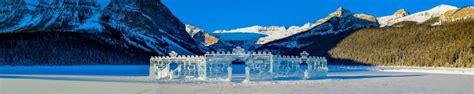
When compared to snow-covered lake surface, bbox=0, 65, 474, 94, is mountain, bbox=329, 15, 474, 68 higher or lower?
higher

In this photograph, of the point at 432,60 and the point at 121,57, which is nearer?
the point at 432,60

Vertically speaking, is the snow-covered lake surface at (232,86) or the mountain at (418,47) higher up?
the mountain at (418,47)

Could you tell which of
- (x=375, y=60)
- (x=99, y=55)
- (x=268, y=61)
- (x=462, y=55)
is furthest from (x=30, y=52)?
(x=268, y=61)

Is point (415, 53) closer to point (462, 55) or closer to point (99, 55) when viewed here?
point (462, 55)

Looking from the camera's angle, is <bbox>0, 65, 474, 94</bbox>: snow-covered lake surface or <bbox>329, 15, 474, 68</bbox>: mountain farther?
<bbox>329, 15, 474, 68</bbox>: mountain

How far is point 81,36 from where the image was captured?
195 metres

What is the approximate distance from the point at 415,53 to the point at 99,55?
81560 millimetres

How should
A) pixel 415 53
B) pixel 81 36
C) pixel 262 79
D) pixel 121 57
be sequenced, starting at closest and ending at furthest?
pixel 262 79 → pixel 415 53 → pixel 121 57 → pixel 81 36

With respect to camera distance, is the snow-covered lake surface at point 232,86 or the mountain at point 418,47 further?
the mountain at point 418,47

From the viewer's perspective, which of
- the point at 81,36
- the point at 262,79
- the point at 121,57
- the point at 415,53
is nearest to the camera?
the point at 262,79

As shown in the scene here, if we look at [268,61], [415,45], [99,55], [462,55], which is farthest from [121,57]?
[268,61]

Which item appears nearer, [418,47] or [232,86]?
[232,86]

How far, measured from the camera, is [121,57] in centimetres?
18312

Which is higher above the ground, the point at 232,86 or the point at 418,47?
the point at 418,47
